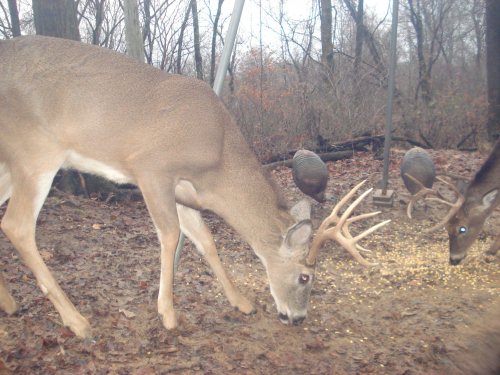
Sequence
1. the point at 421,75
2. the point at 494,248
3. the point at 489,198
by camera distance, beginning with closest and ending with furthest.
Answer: the point at 494,248, the point at 489,198, the point at 421,75

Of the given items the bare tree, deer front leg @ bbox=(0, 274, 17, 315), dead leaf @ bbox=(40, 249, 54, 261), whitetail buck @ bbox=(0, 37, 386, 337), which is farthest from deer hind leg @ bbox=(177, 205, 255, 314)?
the bare tree

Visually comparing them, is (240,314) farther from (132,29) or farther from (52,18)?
(52,18)

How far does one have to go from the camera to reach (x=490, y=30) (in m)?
16.2

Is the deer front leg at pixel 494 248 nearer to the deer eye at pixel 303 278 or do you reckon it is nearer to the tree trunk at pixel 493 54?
the deer eye at pixel 303 278

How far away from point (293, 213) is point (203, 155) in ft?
3.16

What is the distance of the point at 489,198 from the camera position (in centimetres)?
727

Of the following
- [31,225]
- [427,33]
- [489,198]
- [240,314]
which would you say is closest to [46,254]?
[31,225]

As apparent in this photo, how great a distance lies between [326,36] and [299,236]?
15787 mm

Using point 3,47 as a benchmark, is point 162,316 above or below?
below

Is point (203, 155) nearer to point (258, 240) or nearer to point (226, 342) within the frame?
point (258, 240)

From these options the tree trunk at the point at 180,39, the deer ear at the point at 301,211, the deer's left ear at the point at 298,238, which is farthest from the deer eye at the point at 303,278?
the tree trunk at the point at 180,39

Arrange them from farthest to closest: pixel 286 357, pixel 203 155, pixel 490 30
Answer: pixel 490 30, pixel 203 155, pixel 286 357

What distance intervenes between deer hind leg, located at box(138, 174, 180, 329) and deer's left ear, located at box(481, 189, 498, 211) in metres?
4.65

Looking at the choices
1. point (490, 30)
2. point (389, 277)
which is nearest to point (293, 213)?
point (389, 277)
